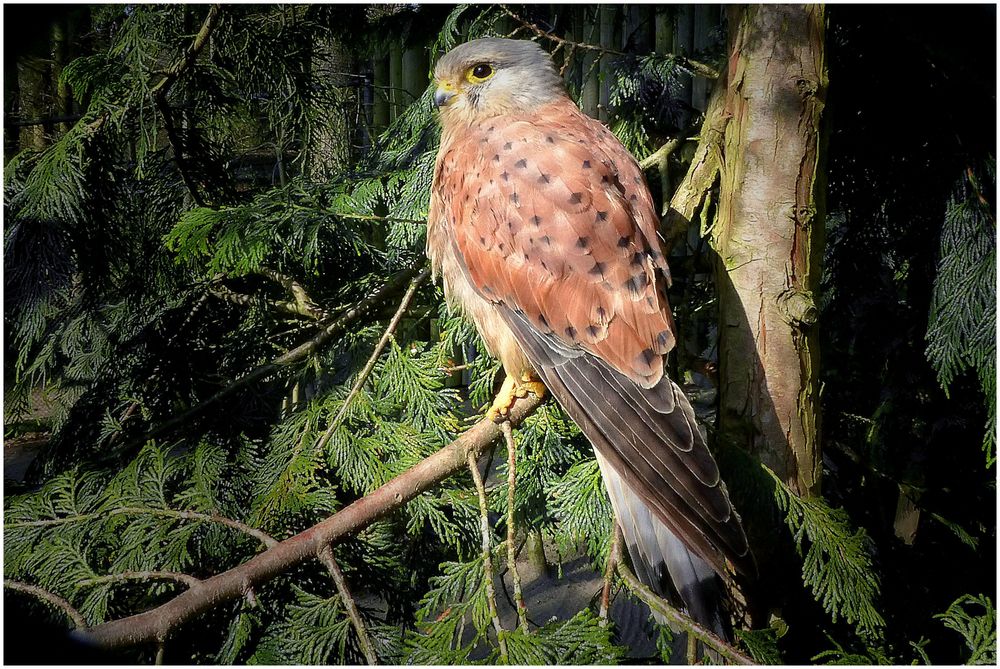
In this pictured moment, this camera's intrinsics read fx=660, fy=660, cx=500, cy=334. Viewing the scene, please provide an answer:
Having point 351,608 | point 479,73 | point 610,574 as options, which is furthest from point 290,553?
point 479,73

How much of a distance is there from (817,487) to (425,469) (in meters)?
0.94

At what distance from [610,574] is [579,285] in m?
0.62

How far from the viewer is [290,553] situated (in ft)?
4.12

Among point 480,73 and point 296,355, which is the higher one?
point 480,73

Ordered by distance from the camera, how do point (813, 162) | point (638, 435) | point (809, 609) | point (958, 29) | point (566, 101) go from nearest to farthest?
point (958, 29), point (638, 435), point (813, 162), point (809, 609), point (566, 101)

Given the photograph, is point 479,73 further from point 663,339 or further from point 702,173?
point 663,339

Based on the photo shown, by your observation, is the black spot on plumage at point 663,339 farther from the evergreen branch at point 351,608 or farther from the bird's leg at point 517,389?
the evergreen branch at point 351,608

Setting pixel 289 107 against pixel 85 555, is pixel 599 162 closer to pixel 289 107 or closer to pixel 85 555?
pixel 289 107

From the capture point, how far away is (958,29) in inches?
41.9

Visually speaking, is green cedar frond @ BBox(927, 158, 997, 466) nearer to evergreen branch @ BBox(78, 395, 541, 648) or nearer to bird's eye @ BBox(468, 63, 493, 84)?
evergreen branch @ BBox(78, 395, 541, 648)

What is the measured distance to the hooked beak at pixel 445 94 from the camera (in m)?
1.91

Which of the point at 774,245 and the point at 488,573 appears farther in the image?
the point at 774,245

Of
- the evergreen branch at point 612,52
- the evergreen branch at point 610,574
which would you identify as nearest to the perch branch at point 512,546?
the evergreen branch at point 610,574

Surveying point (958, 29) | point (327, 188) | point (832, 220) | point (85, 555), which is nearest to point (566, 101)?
point (327, 188)
